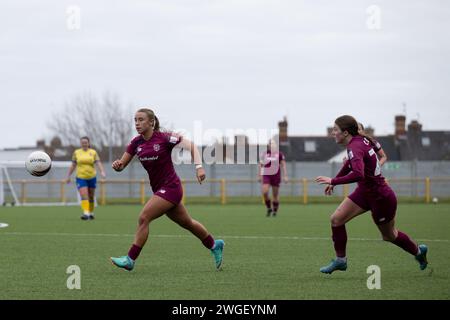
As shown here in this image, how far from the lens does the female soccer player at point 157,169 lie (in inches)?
410

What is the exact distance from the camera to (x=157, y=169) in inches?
417

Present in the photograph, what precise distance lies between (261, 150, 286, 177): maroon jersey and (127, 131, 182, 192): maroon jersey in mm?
14180

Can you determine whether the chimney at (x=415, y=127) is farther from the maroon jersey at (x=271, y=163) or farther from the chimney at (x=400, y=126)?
the maroon jersey at (x=271, y=163)

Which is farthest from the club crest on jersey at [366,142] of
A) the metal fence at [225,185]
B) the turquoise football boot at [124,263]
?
the metal fence at [225,185]

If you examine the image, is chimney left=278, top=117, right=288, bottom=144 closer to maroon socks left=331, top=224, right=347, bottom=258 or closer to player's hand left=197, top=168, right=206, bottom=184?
player's hand left=197, top=168, right=206, bottom=184

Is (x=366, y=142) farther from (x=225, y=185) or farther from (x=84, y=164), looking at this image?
(x=225, y=185)

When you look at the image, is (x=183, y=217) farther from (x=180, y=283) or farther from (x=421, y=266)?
(x=421, y=266)

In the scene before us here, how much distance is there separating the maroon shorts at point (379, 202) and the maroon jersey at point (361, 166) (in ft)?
0.25

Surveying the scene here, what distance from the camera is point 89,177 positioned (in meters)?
22.7

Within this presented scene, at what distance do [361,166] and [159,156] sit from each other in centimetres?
258

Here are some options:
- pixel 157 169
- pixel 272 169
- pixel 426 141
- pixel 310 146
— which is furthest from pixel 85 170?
pixel 310 146
